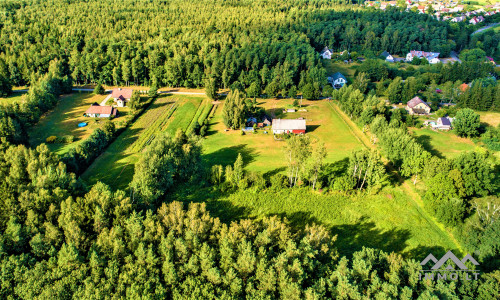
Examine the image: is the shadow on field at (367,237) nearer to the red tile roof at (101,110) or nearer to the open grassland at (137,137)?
the open grassland at (137,137)

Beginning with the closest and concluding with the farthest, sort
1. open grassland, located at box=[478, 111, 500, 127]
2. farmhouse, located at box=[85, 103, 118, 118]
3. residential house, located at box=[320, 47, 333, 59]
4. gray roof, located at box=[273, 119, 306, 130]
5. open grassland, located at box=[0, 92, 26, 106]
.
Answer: gray roof, located at box=[273, 119, 306, 130]
open grassland, located at box=[478, 111, 500, 127]
farmhouse, located at box=[85, 103, 118, 118]
open grassland, located at box=[0, 92, 26, 106]
residential house, located at box=[320, 47, 333, 59]

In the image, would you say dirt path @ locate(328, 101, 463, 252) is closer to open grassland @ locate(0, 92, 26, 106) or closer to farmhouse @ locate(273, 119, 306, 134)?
farmhouse @ locate(273, 119, 306, 134)

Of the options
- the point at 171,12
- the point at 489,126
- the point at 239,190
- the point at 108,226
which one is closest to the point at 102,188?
the point at 108,226

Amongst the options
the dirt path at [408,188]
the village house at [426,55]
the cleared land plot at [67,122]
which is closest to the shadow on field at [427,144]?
the dirt path at [408,188]

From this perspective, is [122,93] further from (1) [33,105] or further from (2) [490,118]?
(2) [490,118]

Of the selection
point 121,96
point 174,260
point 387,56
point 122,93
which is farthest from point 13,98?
point 387,56

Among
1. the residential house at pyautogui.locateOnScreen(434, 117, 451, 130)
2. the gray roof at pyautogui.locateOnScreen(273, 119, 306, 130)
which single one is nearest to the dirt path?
the gray roof at pyautogui.locateOnScreen(273, 119, 306, 130)

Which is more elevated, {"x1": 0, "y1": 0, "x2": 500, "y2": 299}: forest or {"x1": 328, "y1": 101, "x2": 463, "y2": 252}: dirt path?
{"x1": 0, "y1": 0, "x2": 500, "y2": 299}: forest
